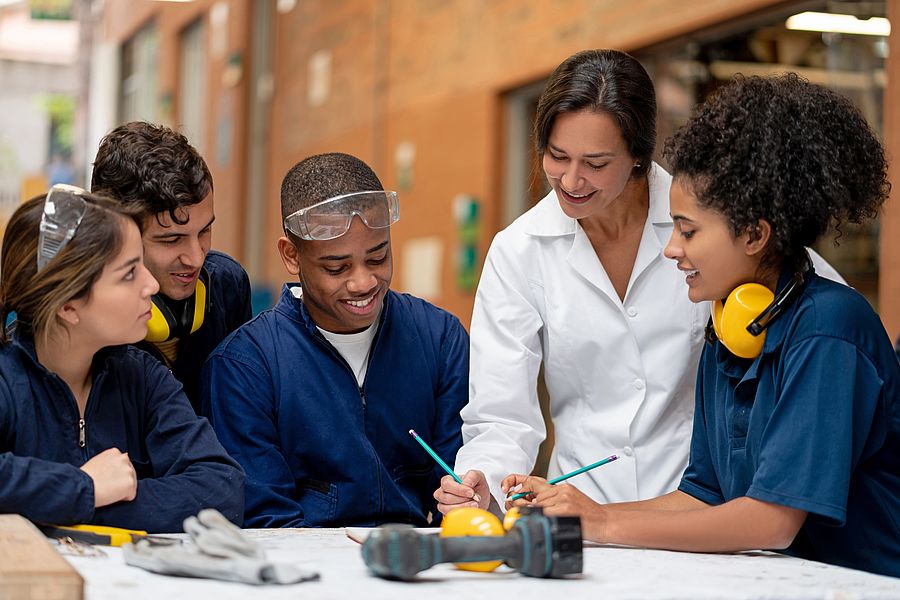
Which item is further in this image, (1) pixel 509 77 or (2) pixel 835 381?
(1) pixel 509 77

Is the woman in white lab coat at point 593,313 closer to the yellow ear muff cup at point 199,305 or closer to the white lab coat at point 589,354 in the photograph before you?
the white lab coat at point 589,354

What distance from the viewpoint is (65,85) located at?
29.0 ft

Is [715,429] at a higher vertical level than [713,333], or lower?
lower

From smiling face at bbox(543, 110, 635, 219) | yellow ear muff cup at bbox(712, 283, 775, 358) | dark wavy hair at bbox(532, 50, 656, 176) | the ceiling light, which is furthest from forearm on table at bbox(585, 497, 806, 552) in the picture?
the ceiling light

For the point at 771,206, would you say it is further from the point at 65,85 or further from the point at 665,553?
the point at 65,85

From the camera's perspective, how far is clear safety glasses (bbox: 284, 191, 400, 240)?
2.24 metres

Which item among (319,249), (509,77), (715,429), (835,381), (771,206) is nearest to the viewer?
(835,381)

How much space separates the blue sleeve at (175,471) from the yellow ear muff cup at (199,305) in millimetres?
348

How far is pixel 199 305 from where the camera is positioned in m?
2.39

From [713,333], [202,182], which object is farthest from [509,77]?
[713,333]

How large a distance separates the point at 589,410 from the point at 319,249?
65cm

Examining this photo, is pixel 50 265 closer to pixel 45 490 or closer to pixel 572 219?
pixel 45 490

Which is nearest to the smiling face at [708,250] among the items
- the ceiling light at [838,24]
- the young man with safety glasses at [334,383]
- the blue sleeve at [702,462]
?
the blue sleeve at [702,462]

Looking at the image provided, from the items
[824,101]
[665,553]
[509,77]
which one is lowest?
[665,553]
